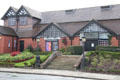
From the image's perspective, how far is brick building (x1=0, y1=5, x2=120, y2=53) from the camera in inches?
1017

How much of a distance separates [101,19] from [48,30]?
10055 millimetres

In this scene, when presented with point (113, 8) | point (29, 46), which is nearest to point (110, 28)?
point (113, 8)

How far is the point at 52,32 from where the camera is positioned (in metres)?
28.9

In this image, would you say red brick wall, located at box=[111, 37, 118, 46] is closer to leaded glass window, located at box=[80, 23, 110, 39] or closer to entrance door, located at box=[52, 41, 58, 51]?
leaded glass window, located at box=[80, 23, 110, 39]

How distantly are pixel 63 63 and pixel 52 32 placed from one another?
10589 mm

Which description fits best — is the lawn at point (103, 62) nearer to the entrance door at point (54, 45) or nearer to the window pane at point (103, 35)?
the window pane at point (103, 35)

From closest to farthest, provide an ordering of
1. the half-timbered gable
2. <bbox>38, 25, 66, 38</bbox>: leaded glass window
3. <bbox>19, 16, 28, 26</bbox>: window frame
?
the half-timbered gable → <bbox>38, 25, 66, 38</bbox>: leaded glass window → <bbox>19, 16, 28, 26</bbox>: window frame

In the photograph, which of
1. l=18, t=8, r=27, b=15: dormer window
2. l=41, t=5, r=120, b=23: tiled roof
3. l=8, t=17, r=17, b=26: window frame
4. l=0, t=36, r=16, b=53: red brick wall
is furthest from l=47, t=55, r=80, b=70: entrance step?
l=8, t=17, r=17, b=26: window frame

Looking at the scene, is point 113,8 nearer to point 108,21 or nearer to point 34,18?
point 108,21

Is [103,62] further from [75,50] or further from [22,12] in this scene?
[22,12]

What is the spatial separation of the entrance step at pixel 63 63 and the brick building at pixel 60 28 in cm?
473

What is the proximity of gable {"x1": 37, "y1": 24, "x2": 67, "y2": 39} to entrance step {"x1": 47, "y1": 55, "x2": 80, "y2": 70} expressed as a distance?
756cm

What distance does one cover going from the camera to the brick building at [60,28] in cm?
2584

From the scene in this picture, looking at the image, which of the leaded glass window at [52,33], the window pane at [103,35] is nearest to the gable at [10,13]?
the leaded glass window at [52,33]
